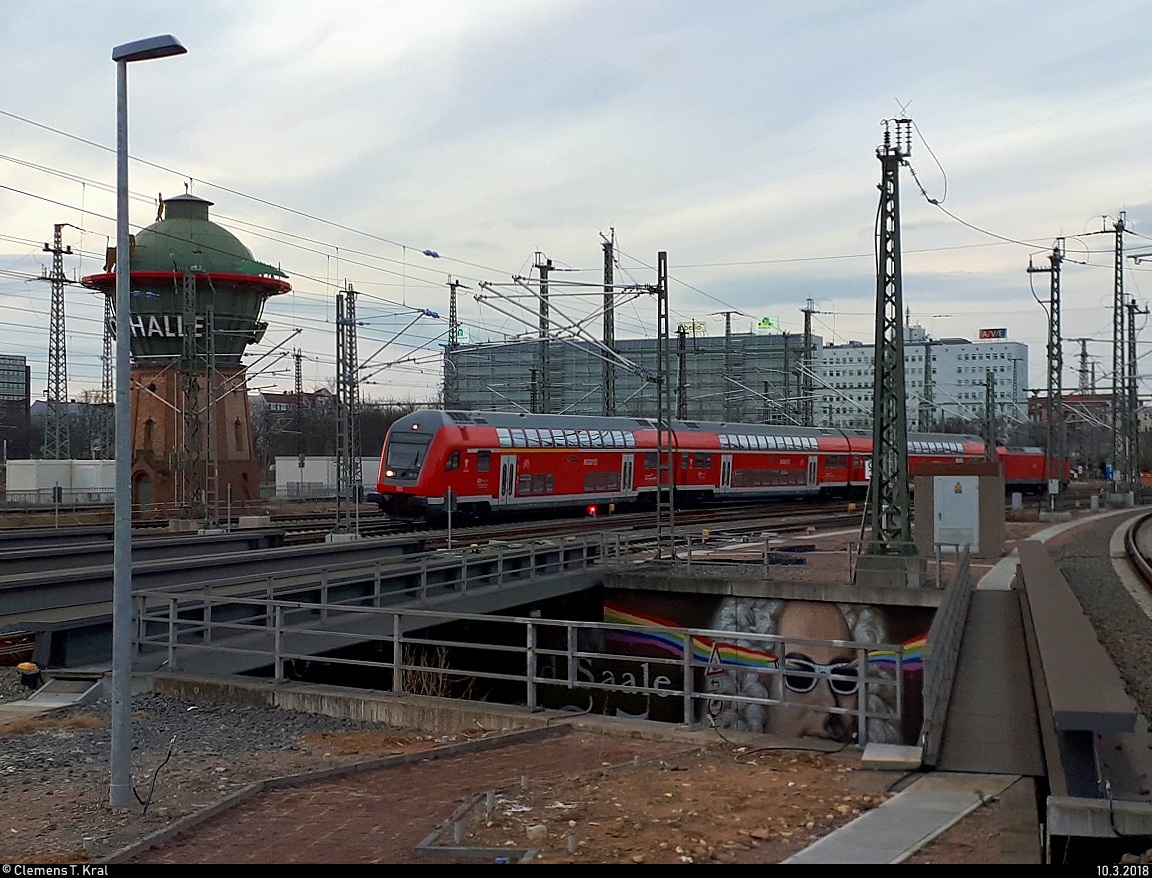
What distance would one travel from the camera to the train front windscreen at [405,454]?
3697 cm

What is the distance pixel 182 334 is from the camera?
53.7 meters

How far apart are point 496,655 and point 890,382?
1065 centimetres

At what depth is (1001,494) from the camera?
32.0 meters

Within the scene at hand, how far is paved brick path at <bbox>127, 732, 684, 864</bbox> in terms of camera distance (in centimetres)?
775

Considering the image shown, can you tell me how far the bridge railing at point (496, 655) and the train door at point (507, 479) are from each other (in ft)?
37.4

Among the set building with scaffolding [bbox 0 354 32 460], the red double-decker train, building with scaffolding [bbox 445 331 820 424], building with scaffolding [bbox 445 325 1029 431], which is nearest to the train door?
the red double-decker train

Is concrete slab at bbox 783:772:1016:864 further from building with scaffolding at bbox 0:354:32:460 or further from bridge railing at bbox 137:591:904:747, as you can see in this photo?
building with scaffolding at bbox 0:354:32:460

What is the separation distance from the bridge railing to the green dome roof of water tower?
35.4 meters

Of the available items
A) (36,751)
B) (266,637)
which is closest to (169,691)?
(36,751)

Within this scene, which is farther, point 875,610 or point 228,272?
point 228,272

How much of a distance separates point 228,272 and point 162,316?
3.66 m

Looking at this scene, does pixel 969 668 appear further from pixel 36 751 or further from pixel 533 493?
pixel 533 493
